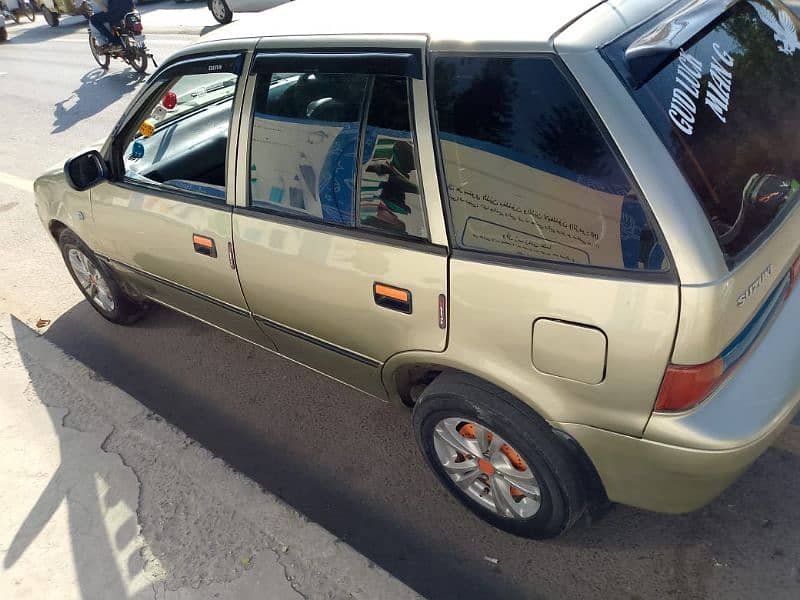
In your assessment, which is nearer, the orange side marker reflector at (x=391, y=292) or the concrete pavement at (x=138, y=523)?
the orange side marker reflector at (x=391, y=292)

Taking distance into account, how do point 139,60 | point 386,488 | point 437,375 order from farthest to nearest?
point 139,60, point 386,488, point 437,375

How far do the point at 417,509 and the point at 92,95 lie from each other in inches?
405

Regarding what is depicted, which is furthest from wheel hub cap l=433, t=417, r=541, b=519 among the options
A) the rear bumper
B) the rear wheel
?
the rear wheel

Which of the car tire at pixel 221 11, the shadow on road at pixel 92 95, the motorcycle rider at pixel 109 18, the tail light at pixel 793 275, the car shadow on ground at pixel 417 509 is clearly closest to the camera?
the tail light at pixel 793 275

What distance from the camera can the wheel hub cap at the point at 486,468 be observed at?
2.38m

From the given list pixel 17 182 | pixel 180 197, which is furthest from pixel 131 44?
pixel 180 197

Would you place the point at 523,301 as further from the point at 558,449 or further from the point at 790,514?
the point at 790,514

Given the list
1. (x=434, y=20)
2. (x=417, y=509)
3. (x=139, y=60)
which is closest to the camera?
(x=434, y=20)

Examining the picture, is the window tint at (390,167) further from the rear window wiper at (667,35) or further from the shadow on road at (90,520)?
the shadow on road at (90,520)

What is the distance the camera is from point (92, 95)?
10680 millimetres

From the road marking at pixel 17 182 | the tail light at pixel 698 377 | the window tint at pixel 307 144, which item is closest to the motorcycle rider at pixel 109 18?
the road marking at pixel 17 182

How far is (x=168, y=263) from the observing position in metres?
3.37

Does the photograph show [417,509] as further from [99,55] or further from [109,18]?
[99,55]

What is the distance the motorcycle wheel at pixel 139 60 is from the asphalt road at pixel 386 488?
25.5 feet
